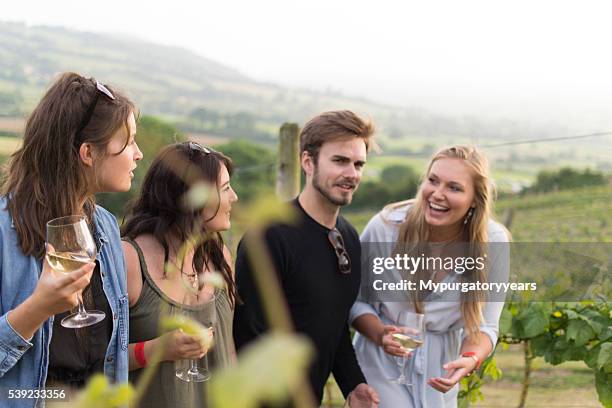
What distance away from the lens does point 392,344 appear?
2574 millimetres

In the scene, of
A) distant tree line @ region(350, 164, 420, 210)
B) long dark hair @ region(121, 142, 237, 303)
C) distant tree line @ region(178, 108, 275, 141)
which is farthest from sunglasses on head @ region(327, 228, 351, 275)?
distant tree line @ region(178, 108, 275, 141)

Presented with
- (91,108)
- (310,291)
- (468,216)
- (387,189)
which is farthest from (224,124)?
(91,108)

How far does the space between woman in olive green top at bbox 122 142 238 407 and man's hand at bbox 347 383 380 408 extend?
1.90ft

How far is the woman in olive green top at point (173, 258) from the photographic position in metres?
2.10

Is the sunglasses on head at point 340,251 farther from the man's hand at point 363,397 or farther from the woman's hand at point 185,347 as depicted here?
the woman's hand at point 185,347

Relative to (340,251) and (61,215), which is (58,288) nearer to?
(61,215)

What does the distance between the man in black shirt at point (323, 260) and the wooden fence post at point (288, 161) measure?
1.39 metres

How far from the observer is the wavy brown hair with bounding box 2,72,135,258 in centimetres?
173

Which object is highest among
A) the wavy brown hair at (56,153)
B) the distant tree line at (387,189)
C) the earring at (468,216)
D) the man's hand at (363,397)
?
the wavy brown hair at (56,153)

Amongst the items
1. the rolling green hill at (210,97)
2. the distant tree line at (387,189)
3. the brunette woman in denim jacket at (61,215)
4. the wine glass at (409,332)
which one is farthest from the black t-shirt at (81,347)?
the rolling green hill at (210,97)

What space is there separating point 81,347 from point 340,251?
1.15 meters

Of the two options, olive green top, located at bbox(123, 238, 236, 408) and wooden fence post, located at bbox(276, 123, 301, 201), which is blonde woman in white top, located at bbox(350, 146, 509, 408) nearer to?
olive green top, located at bbox(123, 238, 236, 408)

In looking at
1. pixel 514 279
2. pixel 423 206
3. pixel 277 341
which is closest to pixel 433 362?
pixel 423 206

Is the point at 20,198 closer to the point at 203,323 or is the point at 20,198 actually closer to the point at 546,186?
the point at 203,323
